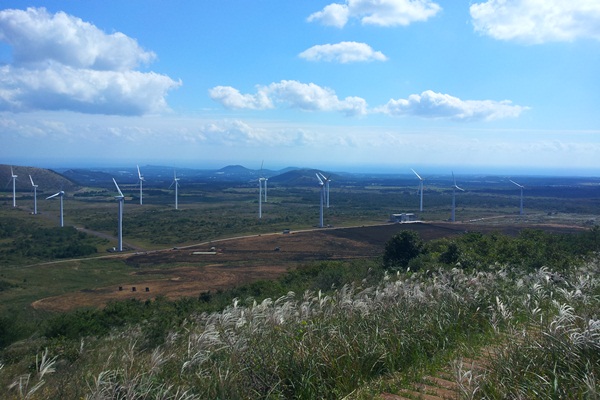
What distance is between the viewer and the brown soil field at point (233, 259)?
111 feet

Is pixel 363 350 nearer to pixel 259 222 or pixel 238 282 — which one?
pixel 238 282

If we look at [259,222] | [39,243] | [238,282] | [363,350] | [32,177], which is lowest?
[39,243]

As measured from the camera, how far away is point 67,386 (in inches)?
225

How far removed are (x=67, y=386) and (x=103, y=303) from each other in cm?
2701

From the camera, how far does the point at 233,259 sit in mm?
48594

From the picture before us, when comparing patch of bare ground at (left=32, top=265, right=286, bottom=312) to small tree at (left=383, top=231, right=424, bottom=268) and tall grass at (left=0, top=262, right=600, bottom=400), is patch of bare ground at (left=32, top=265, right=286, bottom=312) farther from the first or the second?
tall grass at (left=0, top=262, right=600, bottom=400)

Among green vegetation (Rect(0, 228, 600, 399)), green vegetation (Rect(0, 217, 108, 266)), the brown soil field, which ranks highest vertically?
green vegetation (Rect(0, 228, 600, 399))

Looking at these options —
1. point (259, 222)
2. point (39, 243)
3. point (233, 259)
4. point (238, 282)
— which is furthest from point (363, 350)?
point (259, 222)

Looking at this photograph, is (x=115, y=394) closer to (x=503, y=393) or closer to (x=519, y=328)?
(x=503, y=393)

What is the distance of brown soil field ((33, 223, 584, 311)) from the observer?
111 feet

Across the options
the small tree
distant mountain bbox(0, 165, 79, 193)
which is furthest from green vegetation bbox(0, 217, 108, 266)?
distant mountain bbox(0, 165, 79, 193)

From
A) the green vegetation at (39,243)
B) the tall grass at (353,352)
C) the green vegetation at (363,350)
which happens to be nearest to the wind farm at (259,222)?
the green vegetation at (39,243)

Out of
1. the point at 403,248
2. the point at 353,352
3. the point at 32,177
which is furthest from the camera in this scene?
the point at 32,177

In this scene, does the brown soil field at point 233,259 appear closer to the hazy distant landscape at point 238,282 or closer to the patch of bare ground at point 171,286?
the patch of bare ground at point 171,286
